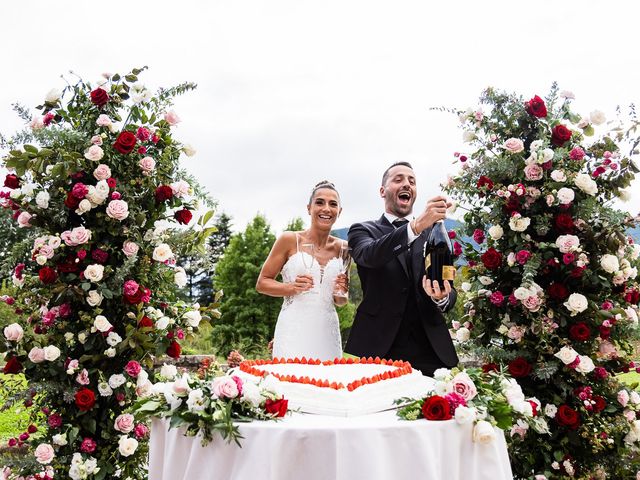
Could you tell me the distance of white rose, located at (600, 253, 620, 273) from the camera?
4.68 meters

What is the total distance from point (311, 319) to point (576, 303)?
196 centimetres

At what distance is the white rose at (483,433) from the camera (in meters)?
2.77

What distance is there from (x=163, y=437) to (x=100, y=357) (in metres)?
1.39

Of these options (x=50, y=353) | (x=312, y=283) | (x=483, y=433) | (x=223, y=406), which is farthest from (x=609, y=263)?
(x=50, y=353)

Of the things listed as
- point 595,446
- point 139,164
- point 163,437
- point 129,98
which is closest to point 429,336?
point 595,446

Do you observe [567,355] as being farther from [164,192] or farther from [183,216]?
[164,192]

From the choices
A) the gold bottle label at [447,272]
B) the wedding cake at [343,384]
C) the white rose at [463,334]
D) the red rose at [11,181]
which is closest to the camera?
the wedding cake at [343,384]

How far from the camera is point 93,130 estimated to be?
4.51m

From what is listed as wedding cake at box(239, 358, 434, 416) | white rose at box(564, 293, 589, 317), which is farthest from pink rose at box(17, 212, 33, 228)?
white rose at box(564, 293, 589, 317)

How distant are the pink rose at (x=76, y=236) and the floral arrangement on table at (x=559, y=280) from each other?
2892 mm

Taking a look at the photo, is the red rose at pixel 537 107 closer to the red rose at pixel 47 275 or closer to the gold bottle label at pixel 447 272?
the gold bottle label at pixel 447 272

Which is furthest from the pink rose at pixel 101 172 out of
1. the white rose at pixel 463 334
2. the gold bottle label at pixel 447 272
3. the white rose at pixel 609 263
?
the white rose at pixel 609 263

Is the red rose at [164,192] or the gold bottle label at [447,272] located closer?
the gold bottle label at [447,272]

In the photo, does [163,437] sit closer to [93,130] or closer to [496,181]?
[93,130]
